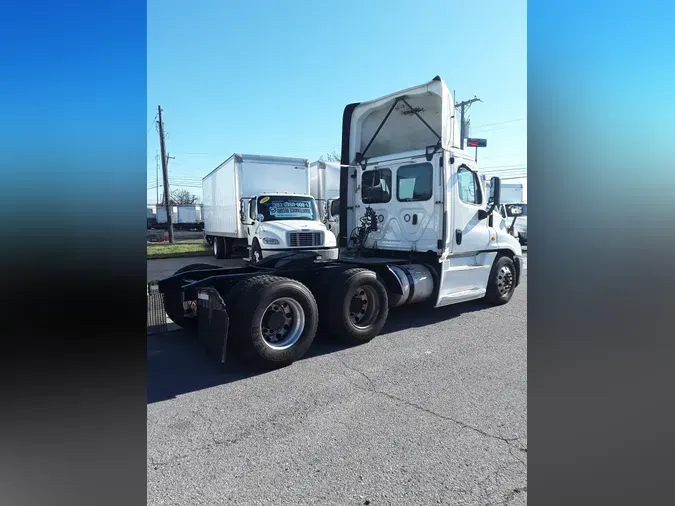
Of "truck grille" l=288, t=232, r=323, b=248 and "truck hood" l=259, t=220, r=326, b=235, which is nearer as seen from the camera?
"truck grille" l=288, t=232, r=323, b=248

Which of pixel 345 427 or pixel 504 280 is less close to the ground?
pixel 504 280

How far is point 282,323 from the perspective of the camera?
5.18 m

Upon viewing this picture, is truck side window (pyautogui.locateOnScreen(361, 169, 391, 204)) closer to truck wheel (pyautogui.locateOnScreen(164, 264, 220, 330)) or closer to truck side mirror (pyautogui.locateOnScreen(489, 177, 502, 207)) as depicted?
truck side mirror (pyautogui.locateOnScreen(489, 177, 502, 207))

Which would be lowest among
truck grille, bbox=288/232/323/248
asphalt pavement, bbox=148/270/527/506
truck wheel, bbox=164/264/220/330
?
asphalt pavement, bbox=148/270/527/506

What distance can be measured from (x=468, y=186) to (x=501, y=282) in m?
2.13

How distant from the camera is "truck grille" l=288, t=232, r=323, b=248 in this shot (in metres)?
12.4

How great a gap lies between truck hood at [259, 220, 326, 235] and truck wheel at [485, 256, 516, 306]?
5804mm

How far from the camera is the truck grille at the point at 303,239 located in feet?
40.8

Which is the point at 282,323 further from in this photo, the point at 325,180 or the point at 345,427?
the point at 325,180

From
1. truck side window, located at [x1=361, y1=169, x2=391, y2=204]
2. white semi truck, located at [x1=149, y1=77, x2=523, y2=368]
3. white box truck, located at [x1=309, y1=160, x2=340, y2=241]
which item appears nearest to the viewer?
white semi truck, located at [x1=149, y1=77, x2=523, y2=368]

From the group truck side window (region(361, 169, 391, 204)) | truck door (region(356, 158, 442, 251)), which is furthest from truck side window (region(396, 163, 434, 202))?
truck side window (region(361, 169, 391, 204))

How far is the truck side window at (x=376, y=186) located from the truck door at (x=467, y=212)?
1.28 m

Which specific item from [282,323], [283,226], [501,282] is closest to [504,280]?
[501,282]
